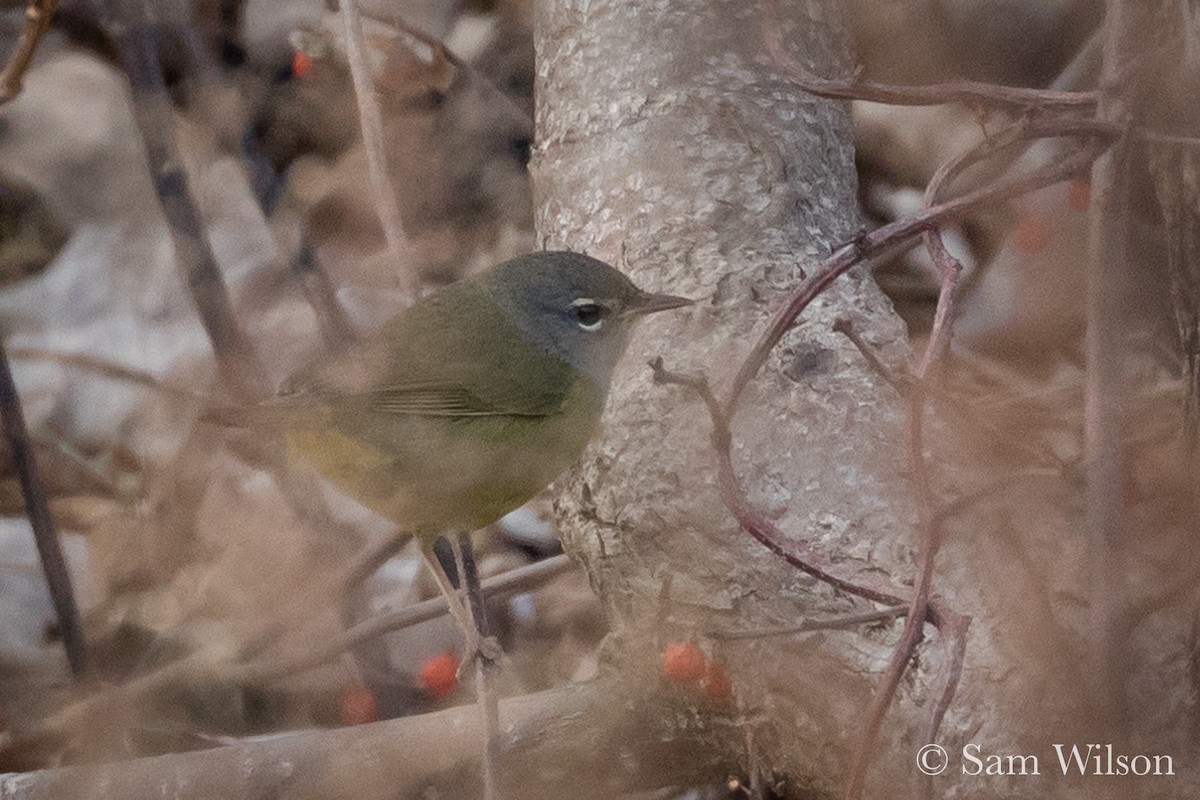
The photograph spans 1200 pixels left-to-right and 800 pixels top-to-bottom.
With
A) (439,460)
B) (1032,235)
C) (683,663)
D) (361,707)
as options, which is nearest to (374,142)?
(439,460)

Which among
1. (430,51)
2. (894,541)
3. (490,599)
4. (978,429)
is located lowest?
(490,599)

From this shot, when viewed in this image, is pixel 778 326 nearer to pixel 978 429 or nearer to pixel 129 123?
pixel 978 429

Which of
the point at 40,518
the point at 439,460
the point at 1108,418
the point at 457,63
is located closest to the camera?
the point at 1108,418

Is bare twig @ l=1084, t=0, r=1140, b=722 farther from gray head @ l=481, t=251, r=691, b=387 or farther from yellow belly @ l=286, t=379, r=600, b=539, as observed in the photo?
yellow belly @ l=286, t=379, r=600, b=539

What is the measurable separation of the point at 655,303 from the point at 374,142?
2.09 feet

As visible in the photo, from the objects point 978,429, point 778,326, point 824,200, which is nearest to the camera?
point 778,326

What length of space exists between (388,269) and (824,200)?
6.47 ft

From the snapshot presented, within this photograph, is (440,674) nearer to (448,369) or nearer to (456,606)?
(456,606)

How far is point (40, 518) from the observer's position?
3006 millimetres

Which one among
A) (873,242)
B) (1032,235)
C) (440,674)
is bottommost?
(440,674)

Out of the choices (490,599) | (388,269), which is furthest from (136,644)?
(388,269)

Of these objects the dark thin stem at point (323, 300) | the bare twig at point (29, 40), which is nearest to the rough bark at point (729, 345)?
the dark thin stem at point (323, 300)

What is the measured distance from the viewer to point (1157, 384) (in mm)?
3316

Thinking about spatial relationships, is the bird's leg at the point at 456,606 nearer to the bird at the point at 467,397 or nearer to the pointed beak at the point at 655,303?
the bird at the point at 467,397
